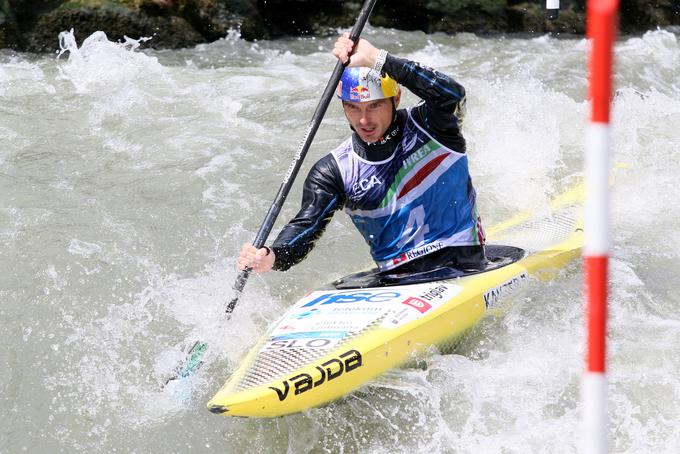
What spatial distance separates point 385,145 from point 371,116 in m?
0.20

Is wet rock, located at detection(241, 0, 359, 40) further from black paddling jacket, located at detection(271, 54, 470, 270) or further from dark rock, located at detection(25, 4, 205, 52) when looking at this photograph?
black paddling jacket, located at detection(271, 54, 470, 270)

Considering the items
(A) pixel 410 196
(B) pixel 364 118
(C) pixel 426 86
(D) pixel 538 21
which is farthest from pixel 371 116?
(D) pixel 538 21

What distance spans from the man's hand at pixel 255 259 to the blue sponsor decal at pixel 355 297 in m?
0.35

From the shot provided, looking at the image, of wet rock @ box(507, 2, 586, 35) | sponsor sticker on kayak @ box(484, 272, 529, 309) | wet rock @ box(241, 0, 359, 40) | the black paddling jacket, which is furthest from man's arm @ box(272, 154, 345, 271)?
wet rock @ box(507, 2, 586, 35)

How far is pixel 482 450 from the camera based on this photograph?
3.30 meters

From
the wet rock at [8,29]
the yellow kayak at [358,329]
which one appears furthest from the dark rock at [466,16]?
the yellow kayak at [358,329]

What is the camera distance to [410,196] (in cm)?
409

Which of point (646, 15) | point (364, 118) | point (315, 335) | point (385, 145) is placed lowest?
point (315, 335)

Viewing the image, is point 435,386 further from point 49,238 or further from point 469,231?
point 49,238

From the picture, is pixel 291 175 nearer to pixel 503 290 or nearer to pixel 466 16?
pixel 503 290

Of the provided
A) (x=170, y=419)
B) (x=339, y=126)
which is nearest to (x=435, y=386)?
(x=170, y=419)

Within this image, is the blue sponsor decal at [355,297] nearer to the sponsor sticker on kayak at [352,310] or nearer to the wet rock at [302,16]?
the sponsor sticker on kayak at [352,310]

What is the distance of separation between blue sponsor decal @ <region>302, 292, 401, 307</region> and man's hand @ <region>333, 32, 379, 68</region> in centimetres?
109

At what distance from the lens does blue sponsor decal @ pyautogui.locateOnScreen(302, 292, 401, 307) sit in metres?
3.90
